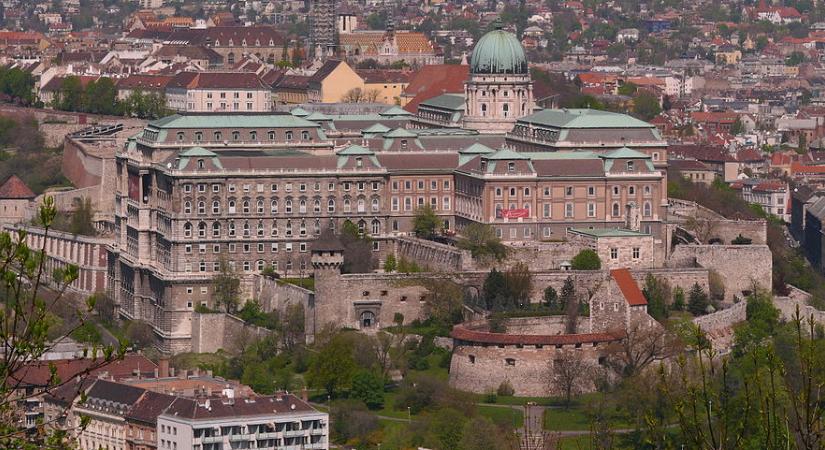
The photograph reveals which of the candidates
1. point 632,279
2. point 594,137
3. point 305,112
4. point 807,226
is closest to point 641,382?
point 632,279

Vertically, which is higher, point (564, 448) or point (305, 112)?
point (305, 112)

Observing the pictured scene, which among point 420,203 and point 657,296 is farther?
point 420,203

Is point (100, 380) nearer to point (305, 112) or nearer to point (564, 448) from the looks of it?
point (564, 448)

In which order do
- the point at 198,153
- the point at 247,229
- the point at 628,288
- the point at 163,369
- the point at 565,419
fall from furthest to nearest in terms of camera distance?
the point at 198,153
the point at 247,229
the point at 628,288
the point at 163,369
the point at 565,419

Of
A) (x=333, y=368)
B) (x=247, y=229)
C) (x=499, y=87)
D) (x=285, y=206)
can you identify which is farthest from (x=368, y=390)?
(x=499, y=87)

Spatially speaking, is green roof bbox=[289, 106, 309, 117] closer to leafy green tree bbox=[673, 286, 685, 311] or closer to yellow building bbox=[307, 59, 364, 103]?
yellow building bbox=[307, 59, 364, 103]

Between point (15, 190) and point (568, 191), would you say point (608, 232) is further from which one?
point (15, 190)

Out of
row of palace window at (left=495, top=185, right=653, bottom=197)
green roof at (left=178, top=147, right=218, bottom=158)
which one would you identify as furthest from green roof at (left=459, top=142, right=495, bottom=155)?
green roof at (left=178, top=147, right=218, bottom=158)
